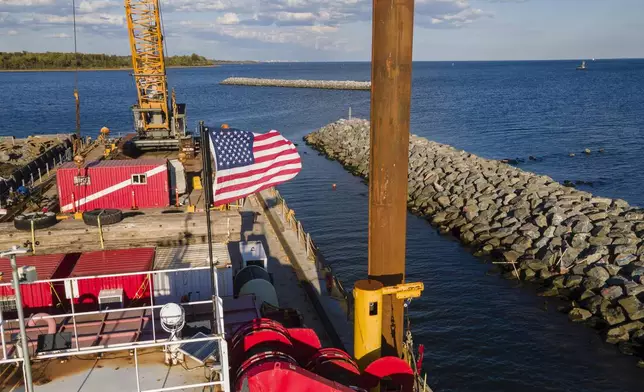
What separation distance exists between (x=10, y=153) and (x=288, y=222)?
133 feet

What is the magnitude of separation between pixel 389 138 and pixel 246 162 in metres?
3.38

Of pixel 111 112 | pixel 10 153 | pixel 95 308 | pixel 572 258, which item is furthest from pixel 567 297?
pixel 111 112

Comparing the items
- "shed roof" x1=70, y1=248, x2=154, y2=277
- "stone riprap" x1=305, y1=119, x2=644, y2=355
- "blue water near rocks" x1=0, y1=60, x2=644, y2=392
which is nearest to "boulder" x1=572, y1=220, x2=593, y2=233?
"stone riprap" x1=305, y1=119, x2=644, y2=355

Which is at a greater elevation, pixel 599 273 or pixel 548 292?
pixel 599 273

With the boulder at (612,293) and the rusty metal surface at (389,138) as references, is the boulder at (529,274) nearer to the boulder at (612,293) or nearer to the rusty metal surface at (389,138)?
the boulder at (612,293)

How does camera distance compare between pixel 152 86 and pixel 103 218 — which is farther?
Result: pixel 152 86

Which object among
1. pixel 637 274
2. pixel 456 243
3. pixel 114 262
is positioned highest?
pixel 114 262

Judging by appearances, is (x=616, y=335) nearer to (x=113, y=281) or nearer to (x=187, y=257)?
(x=187, y=257)

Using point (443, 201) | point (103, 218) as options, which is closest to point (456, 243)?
point (443, 201)

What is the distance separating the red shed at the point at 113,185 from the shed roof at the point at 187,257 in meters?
3.79

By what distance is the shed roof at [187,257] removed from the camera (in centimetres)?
1641

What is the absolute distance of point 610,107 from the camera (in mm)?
107500

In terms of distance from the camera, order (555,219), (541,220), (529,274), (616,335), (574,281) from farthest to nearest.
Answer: (541,220) < (555,219) < (529,274) < (574,281) < (616,335)

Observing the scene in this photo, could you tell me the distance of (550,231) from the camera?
28750 mm
